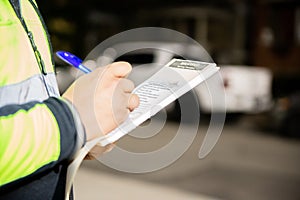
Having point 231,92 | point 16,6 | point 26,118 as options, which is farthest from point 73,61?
point 231,92

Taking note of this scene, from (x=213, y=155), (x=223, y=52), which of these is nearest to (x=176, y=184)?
(x=213, y=155)

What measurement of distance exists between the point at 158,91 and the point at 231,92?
8.40m

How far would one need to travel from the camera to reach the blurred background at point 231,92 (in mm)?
5250

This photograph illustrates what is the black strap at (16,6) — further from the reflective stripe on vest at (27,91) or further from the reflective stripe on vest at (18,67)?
the reflective stripe on vest at (27,91)

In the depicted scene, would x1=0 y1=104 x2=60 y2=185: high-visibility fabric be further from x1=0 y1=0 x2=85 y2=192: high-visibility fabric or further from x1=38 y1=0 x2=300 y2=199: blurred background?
x1=38 y1=0 x2=300 y2=199: blurred background

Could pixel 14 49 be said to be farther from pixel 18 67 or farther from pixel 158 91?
pixel 158 91

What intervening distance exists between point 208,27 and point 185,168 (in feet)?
36.0

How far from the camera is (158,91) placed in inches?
35.8

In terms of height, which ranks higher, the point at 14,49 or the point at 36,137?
the point at 14,49

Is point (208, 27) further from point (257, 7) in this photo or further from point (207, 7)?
point (257, 7)

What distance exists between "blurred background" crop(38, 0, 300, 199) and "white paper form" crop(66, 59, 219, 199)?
0.90ft

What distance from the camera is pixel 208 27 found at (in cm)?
1644

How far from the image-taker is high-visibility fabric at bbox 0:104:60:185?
0.72m

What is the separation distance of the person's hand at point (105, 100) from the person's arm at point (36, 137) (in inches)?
0.9
